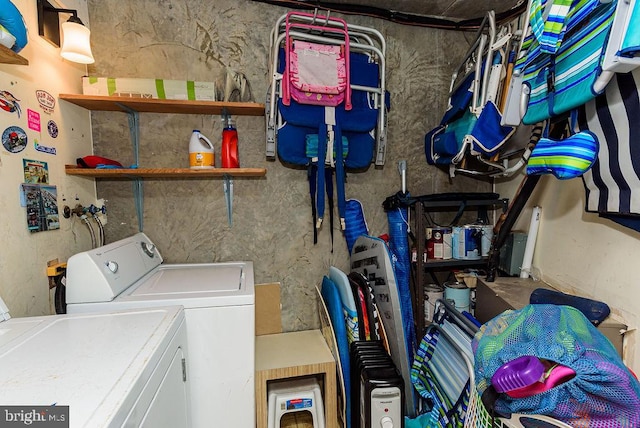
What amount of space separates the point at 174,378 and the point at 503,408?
1.14 meters

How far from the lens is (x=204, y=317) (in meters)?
1.37

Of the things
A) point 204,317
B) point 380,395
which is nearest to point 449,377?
point 380,395

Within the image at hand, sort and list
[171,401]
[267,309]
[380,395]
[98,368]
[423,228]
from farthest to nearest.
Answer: [267,309], [423,228], [380,395], [171,401], [98,368]

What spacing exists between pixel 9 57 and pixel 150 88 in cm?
79

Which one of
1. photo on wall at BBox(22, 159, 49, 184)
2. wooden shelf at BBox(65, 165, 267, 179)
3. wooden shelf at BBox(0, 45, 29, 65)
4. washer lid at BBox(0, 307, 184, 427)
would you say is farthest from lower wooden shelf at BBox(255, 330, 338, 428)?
wooden shelf at BBox(0, 45, 29, 65)

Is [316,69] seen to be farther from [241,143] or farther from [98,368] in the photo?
[98,368]

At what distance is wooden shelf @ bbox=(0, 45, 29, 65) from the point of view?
105 cm

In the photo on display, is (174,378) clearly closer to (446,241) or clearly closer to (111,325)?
(111,325)

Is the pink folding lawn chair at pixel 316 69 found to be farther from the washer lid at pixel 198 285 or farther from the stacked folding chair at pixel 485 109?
the washer lid at pixel 198 285

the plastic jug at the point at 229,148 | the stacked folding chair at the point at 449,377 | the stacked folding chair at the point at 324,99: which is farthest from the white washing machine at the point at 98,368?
the stacked folding chair at the point at 324,99

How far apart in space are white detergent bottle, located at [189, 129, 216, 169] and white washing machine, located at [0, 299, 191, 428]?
0.91 metres

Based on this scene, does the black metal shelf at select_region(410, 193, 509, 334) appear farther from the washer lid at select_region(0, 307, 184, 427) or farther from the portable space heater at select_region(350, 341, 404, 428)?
the washer lid at select_region(0, 307, 184, 427)

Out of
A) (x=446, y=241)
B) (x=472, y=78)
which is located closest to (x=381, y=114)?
(x=472, y=78)

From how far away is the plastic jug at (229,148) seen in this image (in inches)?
78.0
